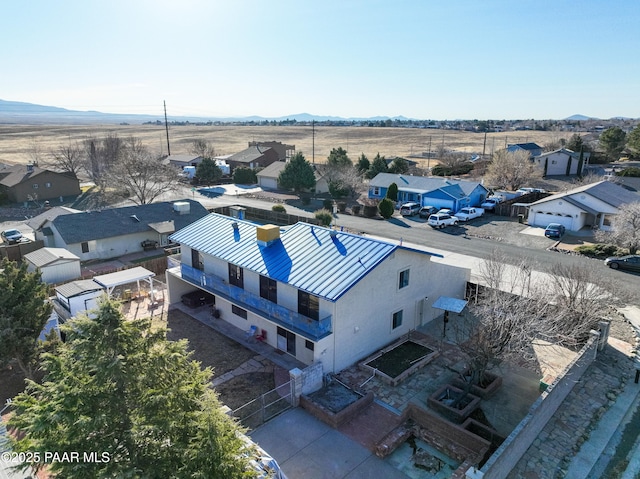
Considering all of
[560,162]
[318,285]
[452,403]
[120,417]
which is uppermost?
[120,417]

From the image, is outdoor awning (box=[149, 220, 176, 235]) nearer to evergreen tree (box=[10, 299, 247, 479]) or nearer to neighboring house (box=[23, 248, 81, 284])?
neighboring house (box=[23, 248, 81, 284])

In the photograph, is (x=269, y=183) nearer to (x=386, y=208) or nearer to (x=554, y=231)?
(x=386, y=208)

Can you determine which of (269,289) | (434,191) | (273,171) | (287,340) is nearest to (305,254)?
(269,289)

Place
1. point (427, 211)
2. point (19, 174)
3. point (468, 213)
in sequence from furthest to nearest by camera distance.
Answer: point (19, 174) < point (427, 211) < point (468, 213)

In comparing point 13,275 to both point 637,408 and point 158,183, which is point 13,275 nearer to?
point 637,408

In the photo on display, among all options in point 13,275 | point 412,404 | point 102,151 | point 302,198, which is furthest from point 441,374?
point 102,151

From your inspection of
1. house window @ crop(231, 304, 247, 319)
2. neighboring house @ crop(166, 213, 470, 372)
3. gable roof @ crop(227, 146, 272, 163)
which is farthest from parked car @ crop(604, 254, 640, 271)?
gable roof @ crop(227, 146, 272, 163)

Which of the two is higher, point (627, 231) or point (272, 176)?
point (627, 231)
